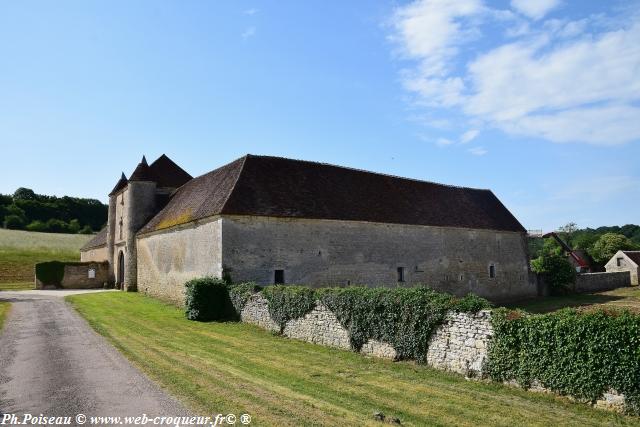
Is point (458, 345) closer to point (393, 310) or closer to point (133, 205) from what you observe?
point (393, 310)

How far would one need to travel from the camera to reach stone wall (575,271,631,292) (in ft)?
130

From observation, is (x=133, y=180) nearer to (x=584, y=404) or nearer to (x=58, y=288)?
(x=58, y=288)

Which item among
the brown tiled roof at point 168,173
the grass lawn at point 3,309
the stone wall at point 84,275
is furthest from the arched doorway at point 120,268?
the grass lawn at point 3,309

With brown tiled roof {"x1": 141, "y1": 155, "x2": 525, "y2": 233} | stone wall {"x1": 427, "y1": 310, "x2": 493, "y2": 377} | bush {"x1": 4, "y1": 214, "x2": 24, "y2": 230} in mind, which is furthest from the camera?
bush {"x1": 4, "y1": 214, "x2": 24, "y2": 230}

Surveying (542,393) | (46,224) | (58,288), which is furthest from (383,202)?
(46,224)

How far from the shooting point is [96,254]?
45.1 metres

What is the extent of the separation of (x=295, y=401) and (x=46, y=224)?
3419 inches

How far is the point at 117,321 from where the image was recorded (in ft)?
60.6

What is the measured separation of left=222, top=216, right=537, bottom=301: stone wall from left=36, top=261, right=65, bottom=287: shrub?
2351 cm

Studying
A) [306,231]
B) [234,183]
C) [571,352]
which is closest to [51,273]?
[234,183]

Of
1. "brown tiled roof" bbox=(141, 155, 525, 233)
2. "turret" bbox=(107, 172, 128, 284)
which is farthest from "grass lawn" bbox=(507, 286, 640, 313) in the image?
"turret" bbox=(107, 172, 128, 284)

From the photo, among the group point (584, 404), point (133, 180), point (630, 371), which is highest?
point (133, 180)

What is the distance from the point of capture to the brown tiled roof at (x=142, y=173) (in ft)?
107

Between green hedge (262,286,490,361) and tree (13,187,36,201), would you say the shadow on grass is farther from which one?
tree (13,187,36,201)
